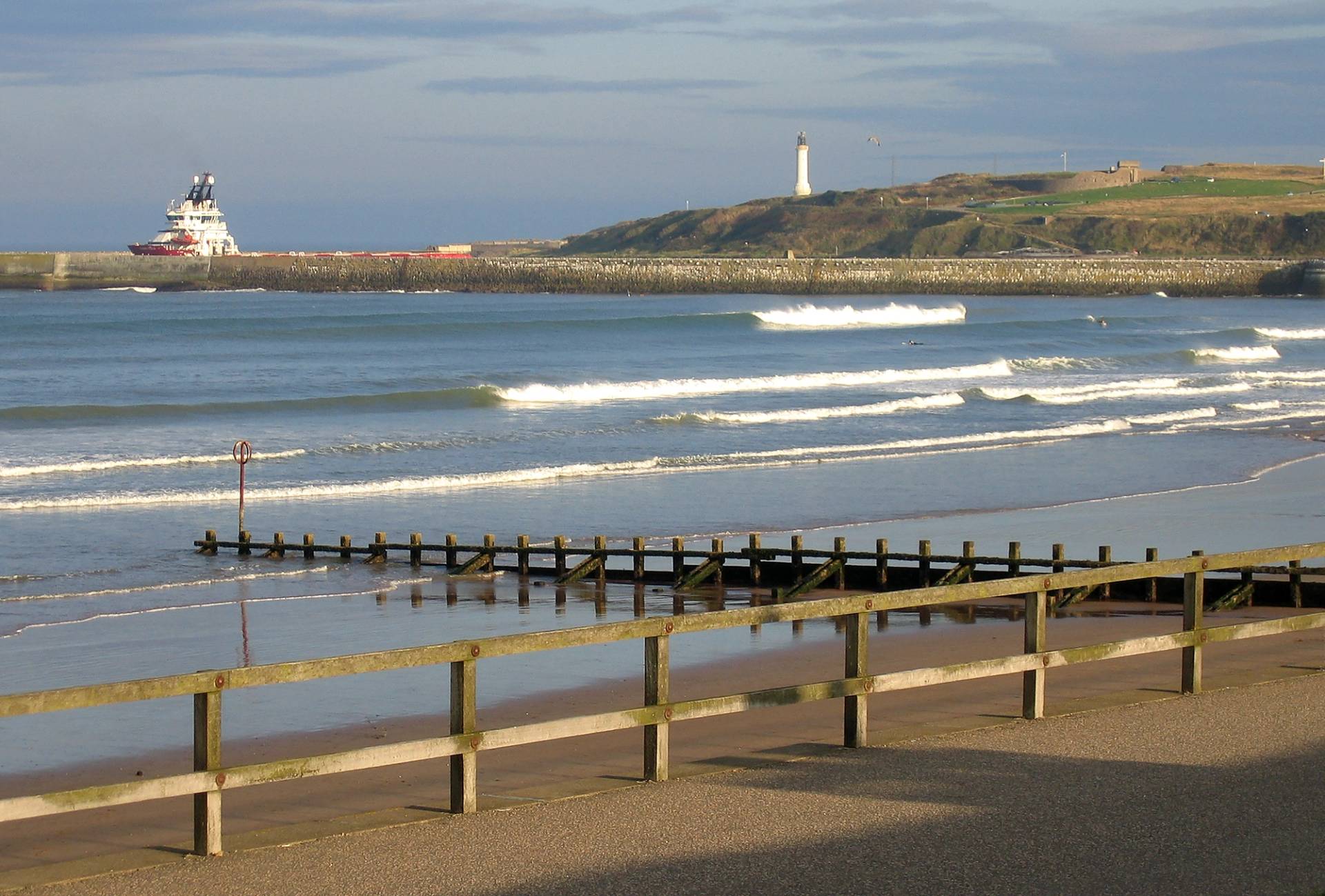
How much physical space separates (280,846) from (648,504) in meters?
16.1

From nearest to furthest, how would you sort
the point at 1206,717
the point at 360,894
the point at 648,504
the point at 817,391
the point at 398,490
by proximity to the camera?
the point at 360,894, the point at 1206,717, the point at 648,504, the point at 398,490, the point at 817,391

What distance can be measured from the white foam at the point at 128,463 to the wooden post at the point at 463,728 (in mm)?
20015

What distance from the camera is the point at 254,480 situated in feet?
82.3

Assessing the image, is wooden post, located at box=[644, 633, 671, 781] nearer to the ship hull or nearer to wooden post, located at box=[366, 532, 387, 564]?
wooden post, located at box=[366, 532, 387, 564]

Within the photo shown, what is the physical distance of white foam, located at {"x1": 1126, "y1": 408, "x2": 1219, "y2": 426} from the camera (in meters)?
35.5

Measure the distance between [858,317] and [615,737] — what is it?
7852cm

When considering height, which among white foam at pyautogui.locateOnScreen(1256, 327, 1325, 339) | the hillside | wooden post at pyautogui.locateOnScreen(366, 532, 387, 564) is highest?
the hillside

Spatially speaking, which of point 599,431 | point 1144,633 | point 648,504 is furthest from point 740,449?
point 1144,633

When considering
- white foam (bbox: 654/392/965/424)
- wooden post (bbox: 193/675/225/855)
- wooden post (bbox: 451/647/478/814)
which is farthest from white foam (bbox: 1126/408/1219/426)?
wooden post (bbox: 193/675/225/855)

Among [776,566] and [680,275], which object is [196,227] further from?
[776,566]

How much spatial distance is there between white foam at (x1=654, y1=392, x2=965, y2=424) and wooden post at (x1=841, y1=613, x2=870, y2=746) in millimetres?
27302

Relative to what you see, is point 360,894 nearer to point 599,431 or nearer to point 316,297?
point 599,431

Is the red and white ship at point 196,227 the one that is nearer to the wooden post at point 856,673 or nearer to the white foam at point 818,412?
the white foam at point 818,412

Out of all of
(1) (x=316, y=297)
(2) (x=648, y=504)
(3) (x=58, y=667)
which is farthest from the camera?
(1) (x=316, y=297)
